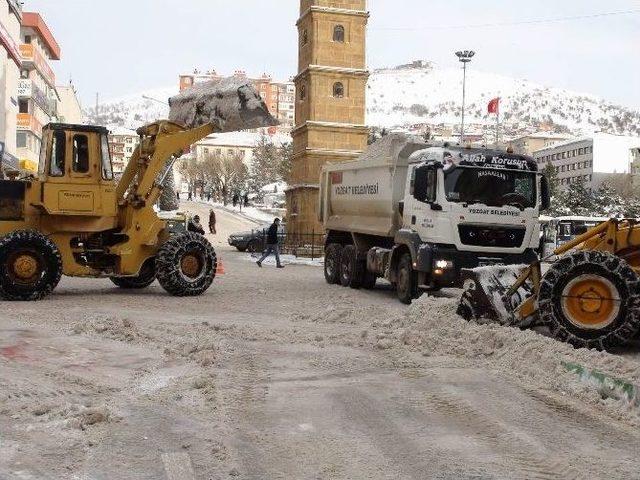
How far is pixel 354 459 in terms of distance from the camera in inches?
213

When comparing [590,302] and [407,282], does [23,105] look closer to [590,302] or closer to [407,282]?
[407,282]

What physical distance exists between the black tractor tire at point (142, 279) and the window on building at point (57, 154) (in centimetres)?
272

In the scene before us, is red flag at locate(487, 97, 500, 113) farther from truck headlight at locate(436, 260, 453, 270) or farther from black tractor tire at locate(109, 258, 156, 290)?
truck headlight at locate(436, 260, 453, 270)

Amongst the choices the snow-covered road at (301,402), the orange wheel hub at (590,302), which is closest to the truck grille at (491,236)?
the snow-covered road at (301,402)

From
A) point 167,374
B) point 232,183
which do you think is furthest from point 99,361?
point 232,183

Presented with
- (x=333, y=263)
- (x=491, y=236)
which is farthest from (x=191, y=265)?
(x=491, y=236)

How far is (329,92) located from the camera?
41.5 m

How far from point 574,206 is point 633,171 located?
4500 cm

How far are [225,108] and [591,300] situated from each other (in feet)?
29.4

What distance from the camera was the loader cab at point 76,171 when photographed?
1444cm

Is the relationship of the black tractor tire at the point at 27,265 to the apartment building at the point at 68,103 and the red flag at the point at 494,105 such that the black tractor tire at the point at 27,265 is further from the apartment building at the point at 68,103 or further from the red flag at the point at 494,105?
the apartment building at the point at 68,103

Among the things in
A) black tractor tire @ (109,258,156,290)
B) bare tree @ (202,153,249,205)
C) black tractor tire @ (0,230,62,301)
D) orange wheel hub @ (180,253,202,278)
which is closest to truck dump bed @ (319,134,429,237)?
orange wheel hub @ (180,253,202,278)

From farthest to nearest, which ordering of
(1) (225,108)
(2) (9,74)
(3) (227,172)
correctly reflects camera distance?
1. (3) (227,172)
2. (2) (9,74)
3. (1) (225,108)

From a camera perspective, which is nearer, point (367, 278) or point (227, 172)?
point (367, 278)
